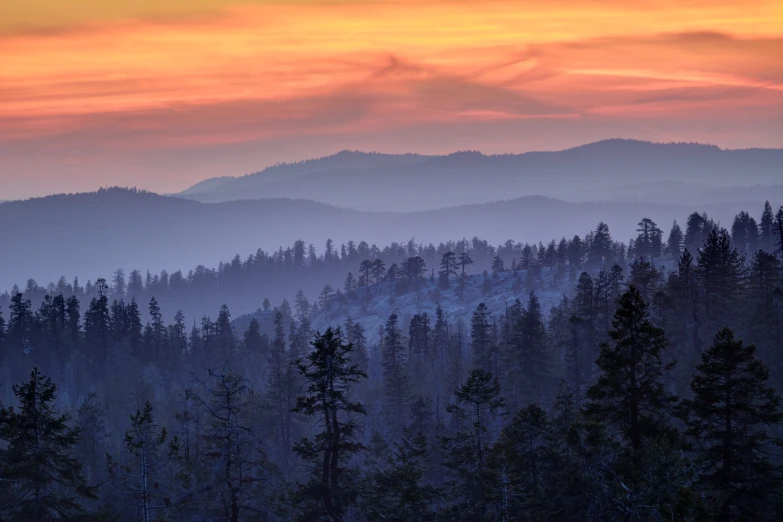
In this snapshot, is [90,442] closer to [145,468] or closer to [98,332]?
[145,468]

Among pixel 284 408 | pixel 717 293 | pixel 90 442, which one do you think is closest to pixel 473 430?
pixel 284 408

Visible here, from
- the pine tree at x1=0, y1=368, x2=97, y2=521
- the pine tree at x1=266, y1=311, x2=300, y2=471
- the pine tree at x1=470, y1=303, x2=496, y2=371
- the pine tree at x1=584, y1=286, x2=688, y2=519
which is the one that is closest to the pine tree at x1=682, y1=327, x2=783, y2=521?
the pine tree at x1=584, y1=286, x2=688, y2=519

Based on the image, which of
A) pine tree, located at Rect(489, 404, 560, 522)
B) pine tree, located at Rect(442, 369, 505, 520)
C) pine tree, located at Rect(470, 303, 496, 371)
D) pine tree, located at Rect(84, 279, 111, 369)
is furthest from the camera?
pine tree, located at Rect(84, 279, 111, 369)

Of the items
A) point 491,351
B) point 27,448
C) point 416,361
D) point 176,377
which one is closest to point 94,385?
point 176,377

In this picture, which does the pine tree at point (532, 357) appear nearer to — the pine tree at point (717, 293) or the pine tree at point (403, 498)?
the pine tree at point (717, 293)

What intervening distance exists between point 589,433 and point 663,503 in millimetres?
6077

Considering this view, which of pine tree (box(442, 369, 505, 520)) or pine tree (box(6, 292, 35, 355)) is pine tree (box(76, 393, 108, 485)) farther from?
pine tree (box(6, 292, 35, 355))

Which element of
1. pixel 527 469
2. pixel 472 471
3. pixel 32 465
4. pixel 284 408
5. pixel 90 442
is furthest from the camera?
pixel 284 408

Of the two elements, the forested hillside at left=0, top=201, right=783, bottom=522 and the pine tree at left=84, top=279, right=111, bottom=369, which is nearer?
the forested hillside at left=0, top=201, right=783, bottom=522

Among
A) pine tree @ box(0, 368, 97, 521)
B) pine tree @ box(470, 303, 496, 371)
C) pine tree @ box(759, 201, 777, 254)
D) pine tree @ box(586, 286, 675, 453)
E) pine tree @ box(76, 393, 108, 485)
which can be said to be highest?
pine tree @ box(759, 201, 777, 254)

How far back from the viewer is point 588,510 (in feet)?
126

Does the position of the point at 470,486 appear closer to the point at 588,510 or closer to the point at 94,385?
the point at 588,510

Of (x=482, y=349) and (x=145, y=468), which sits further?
(x=482, y=349)

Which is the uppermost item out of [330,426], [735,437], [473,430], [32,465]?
[330,426]
